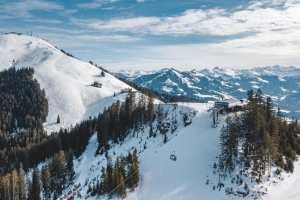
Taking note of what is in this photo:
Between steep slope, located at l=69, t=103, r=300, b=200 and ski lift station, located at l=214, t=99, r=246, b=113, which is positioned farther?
ski lift station, located at l=214, t=99, r=246, b=113

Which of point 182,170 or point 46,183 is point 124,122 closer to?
point 46,183

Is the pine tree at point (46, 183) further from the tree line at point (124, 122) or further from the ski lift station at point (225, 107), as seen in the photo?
the ski lift station at point (225, 107)

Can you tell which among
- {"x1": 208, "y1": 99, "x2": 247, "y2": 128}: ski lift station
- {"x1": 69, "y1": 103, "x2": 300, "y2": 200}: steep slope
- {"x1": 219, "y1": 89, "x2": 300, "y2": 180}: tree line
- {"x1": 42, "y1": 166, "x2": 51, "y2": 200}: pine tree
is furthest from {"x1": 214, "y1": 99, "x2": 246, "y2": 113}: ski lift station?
{"x1": 42, "y1": 166, "x2": 51, "y2": 200}: pine tree

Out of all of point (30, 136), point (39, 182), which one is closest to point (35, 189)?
point (39, 182)

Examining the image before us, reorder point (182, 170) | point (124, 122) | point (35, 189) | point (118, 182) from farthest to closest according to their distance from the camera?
point (124, 122) → point (35, 189) → point (182, 170) → point (118, 182)

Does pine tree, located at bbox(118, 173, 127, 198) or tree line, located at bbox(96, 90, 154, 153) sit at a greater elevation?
tree line, located at bbox(96, 90, 154, 153)

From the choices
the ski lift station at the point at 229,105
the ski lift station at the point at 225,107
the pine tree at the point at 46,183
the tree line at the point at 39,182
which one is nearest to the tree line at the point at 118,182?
the pine tree at the point at 46,183

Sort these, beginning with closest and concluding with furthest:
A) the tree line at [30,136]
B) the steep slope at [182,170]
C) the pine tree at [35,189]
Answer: the steep slope at [182,170] → the pine tree at [35,189] → the tree line at [30,136]

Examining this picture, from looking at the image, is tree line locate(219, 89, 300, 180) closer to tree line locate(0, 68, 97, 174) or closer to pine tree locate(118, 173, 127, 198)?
pine tree locate(118, 173, 127, 198)

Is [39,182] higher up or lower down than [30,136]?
lower down

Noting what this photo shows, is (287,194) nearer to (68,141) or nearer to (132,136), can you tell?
(132,136)

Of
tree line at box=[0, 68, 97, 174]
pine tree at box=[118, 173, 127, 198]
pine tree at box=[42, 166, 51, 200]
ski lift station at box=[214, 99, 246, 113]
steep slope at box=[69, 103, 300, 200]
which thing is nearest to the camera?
steep slope at box=[69, 103, 300, 200]
